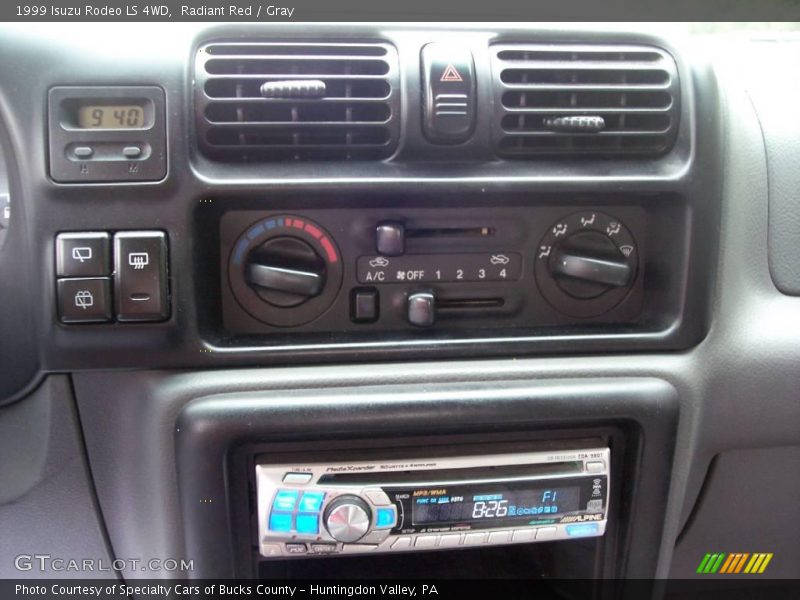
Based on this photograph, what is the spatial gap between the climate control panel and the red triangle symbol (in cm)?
16

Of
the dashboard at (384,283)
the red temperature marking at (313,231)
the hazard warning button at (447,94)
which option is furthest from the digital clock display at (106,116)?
the hazard warning button at (447,94)

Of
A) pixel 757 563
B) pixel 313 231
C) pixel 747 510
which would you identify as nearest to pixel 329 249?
pixel 313 231

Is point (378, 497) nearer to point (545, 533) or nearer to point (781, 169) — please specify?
point (545, 533)

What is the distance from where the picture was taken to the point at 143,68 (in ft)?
2.70

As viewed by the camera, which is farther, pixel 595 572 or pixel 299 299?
pixel 595 572

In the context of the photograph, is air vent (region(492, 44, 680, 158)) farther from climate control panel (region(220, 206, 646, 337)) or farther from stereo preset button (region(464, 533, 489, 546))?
stereo preset button (region(464, 533, 489, 546))

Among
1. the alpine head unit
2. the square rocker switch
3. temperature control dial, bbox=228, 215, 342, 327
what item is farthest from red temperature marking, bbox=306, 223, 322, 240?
the alpine head unit

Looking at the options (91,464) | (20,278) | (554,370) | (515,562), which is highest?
(20,278)

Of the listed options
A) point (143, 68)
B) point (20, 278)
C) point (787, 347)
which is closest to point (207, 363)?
point (20, 278)

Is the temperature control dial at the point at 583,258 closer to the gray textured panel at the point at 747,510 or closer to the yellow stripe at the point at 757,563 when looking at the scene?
the gray textured panel at the point at 747,510

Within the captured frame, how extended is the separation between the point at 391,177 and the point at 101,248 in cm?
34

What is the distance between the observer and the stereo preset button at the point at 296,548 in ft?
2.92

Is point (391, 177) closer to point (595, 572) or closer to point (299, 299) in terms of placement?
point (299, 299)

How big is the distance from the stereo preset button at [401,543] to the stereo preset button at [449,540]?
4 cm
